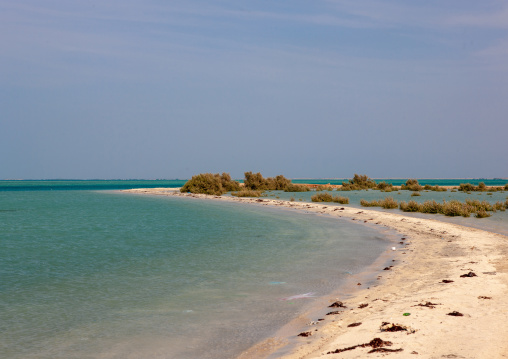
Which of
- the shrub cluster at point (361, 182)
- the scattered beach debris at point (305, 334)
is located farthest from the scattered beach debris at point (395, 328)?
the shrub cluster at point (361, 182)

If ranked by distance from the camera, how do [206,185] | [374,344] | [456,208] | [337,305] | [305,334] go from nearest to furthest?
[374,344]
[305,334]
[337,305]
[456,208]
[206,185]

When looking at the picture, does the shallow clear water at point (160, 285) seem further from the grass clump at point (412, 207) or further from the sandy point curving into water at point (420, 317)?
the grass clump at point (412, 207)

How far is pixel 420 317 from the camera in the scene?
762 centimetres

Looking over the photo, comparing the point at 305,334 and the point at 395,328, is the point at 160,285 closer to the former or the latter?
the point at 305,334

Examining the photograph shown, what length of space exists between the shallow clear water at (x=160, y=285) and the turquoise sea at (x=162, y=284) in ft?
0.10

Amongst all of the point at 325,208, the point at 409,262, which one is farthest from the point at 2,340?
the point at 325,208

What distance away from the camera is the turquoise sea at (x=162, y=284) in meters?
7.59

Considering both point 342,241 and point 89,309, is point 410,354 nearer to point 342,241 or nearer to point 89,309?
point 89,309

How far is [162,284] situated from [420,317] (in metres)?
6.92

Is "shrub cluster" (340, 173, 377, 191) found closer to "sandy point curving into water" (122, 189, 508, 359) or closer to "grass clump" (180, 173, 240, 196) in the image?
"grass clump" (180, 173, 240, 196)

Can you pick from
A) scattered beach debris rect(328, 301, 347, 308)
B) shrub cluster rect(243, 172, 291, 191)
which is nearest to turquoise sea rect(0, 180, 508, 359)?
scattered beach debris rect(328, 301, 347, 308)

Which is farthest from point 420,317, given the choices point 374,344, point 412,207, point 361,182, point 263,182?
point 361,182

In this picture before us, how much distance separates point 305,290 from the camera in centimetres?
1098

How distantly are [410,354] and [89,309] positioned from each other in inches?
268
